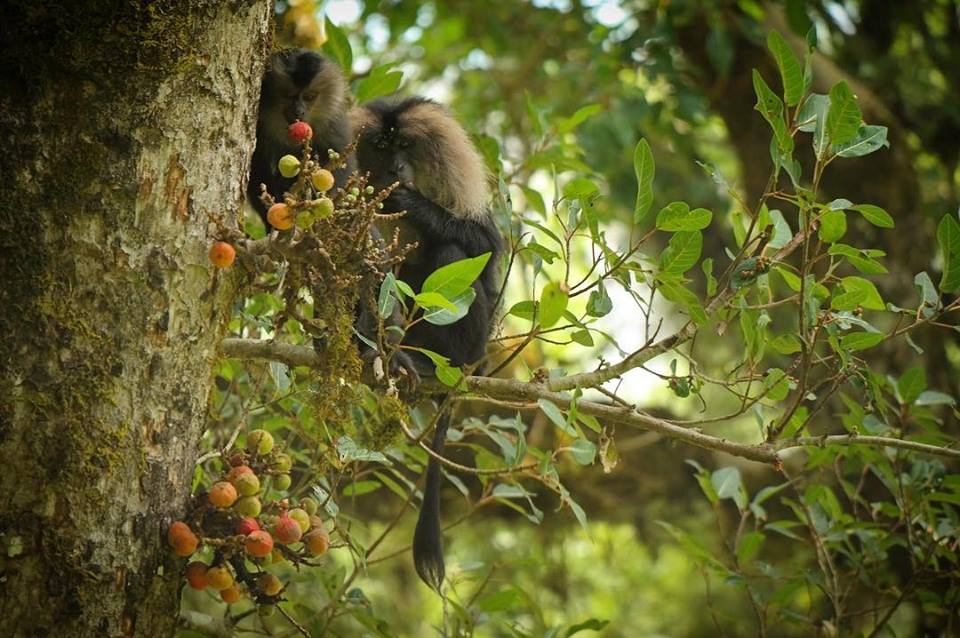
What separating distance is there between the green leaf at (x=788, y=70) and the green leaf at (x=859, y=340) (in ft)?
1.63

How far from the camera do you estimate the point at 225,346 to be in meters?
1.95

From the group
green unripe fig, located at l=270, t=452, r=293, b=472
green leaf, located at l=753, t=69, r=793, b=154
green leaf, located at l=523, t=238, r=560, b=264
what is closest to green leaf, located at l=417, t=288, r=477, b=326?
green leaf, located at l=523, t=238, r=560, b=264

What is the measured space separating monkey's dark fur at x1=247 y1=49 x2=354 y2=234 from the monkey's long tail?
2.52 feet

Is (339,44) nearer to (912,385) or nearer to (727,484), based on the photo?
(727,484)

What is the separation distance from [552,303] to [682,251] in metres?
0.34

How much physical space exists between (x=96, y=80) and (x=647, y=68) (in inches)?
121

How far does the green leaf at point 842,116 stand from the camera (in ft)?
5.90

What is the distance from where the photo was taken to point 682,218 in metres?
1.87

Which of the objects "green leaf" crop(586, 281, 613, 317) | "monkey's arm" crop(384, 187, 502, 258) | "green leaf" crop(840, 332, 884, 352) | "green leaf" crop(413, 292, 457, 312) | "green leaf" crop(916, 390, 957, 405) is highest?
"green leaf" crop(413, 292, 457, 312)

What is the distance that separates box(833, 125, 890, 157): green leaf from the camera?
1872 mm

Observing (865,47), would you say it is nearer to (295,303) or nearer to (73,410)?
(295,303)

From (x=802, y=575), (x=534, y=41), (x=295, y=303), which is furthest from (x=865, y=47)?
(x=295, y=303)

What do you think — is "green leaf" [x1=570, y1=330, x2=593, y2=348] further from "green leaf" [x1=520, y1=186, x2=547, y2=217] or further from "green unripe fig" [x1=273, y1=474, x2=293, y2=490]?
"green leaf" [x1=520, y1=186, x2=547, y2=217]

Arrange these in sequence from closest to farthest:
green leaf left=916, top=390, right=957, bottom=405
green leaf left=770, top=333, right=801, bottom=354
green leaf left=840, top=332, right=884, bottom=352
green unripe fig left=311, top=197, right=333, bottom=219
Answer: green unripe fig left=311, top=197, right=333, bottom=219, green leaf left=840, top=332, right=884, bottom=352, green leaf left=770, top=333, right=801, bottom=354, green leaf left=916, top=390, right=957, bottom=405
